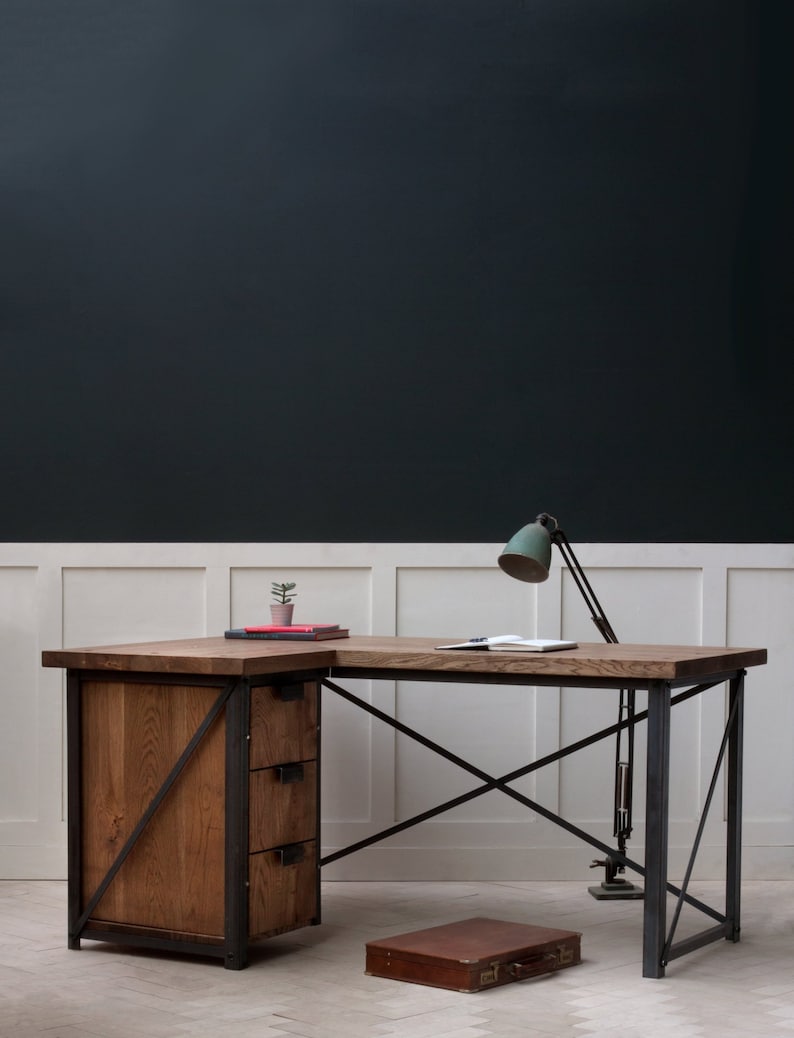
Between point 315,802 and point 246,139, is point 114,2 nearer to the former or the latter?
point 246,139

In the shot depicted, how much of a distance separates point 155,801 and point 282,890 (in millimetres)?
438

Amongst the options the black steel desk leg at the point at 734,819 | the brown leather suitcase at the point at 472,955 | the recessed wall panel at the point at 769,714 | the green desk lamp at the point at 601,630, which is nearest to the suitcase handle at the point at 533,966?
the brown leather suitcase at the point at 472,955

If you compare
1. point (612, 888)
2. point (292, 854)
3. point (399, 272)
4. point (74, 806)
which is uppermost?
point (399, 272)

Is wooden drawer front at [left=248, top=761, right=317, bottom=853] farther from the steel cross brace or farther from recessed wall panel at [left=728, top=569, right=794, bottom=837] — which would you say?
recessed wall panel at [left=728, top=569, right=794, bottom=837]

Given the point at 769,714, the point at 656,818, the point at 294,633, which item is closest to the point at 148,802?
the point at 294,633

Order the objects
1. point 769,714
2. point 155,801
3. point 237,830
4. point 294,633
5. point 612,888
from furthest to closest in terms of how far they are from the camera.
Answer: point 769,714, point 612,888, point 294,633, point 155,801, point 237,830

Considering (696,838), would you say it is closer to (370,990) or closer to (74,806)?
Result: (370,990)

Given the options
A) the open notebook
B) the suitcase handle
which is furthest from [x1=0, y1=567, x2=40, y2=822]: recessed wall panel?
the suitcase handle

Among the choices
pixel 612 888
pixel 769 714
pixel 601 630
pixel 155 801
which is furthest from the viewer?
pixel 769 714

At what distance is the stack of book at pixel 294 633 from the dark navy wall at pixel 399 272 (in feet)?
2.15

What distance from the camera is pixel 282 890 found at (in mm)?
3941

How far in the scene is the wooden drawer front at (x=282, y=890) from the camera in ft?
12.5

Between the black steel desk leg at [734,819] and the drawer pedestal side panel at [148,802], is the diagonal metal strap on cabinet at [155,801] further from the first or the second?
the black steel desk leg at [734,819]

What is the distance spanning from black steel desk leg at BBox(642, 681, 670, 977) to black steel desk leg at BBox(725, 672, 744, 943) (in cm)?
48
